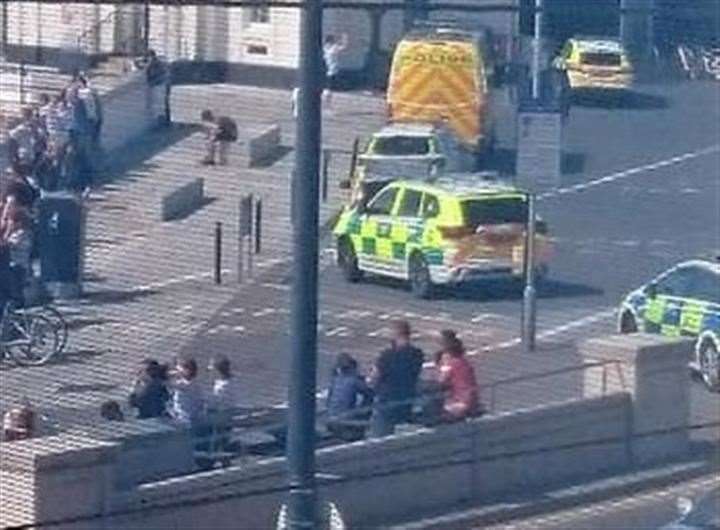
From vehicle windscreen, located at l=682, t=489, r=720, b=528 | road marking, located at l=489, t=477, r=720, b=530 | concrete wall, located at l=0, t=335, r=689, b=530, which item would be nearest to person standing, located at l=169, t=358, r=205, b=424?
concrete wall, located at l=0, t=335, r=689, b=530

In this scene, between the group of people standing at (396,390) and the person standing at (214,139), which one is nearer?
the group of people standing at (396,390)

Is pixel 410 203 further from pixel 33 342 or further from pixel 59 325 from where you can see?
pixel 33 342

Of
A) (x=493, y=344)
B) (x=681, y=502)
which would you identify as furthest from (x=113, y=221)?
(x=681, y=502)

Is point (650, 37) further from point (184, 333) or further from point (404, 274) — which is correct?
point (184, 333)

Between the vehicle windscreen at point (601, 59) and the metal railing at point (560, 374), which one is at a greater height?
the vehicle windscreen at point (601, 59)

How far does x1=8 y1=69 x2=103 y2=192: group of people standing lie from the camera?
9.63 meters

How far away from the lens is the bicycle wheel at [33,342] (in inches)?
367

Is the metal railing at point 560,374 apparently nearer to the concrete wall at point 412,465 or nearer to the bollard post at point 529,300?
the concrete wall at point 412,465

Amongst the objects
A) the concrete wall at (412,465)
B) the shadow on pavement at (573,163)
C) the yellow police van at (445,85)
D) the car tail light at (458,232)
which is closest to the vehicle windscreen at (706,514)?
the concrete wall at (412,465)

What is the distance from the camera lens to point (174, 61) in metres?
10.8

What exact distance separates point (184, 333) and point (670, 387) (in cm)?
152

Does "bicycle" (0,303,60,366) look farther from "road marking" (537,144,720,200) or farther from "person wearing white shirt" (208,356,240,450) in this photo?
"road marking" (537,144,720,200)

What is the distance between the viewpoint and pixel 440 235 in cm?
1150

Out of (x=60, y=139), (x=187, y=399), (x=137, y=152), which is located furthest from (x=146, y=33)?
(x=187, y=399)
